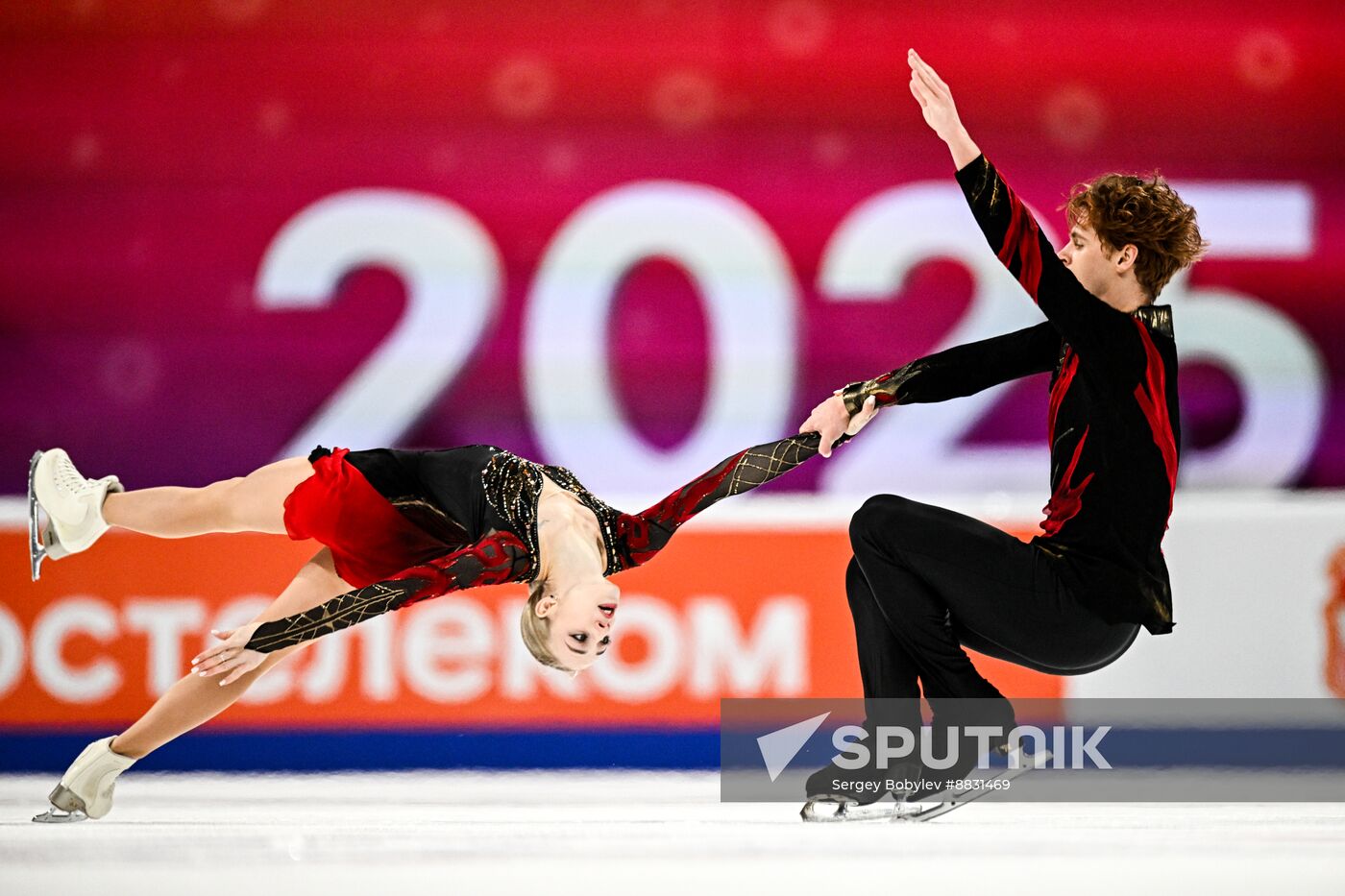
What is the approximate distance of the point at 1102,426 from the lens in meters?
2.66

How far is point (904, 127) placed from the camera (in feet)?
15.2

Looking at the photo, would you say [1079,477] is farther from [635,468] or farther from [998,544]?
[635,468]

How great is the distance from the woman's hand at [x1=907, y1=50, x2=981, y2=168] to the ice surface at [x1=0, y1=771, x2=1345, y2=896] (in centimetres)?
143

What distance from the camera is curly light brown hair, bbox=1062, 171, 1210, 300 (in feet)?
8.93

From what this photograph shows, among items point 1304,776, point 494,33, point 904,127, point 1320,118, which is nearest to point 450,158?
point 494,33

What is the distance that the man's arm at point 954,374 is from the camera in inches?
118

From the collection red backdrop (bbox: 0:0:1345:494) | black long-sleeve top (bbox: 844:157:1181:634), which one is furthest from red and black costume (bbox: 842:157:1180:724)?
red backdrop (bbox: 0:0:1345:494)

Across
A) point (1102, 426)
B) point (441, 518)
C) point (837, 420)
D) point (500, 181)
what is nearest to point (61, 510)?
A: point (441, 518)

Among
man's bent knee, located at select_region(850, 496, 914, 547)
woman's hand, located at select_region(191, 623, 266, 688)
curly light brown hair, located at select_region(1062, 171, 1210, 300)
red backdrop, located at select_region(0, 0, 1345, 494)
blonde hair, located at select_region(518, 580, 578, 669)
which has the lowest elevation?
woman's hand, located at select_region(191, 623, 266, 688)

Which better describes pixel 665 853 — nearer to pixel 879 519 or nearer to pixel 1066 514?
pixel 879 519

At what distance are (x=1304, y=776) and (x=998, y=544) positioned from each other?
244 centimetres

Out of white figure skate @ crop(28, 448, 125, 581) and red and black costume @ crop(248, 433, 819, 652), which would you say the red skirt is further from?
white figure skate @ crop(28, 448, 125, 581)

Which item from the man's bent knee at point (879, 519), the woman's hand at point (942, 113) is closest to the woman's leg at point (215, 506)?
the man's bent knee at point (879, 519)

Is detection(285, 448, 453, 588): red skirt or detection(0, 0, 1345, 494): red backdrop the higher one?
detection(0, 0, 1345, 494): red backdrop
